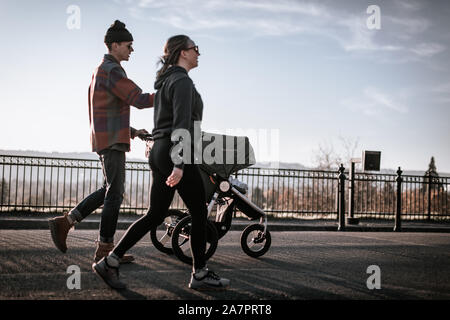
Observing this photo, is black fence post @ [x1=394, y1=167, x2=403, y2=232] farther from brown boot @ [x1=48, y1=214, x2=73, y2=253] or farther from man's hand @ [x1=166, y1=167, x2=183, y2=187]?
man's hand @ [x1=166, y1=167, x2=183, y2=187]

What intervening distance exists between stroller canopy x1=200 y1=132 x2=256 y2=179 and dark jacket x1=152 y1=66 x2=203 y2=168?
4.04 feet

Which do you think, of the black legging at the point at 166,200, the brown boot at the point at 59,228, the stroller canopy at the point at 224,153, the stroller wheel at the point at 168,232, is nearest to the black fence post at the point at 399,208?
the stroller canopy at the point at 224,153

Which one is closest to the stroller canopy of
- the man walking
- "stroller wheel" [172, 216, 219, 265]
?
"stroller wheel" [172, 216, 219, 265]

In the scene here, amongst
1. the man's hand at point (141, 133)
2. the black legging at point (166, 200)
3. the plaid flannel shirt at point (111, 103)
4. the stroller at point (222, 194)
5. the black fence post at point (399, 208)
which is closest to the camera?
the black legging at point (166, 200)

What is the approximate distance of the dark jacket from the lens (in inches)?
131

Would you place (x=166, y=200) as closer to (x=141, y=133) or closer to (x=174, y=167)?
(x=174, y=167)

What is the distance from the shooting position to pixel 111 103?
429 cm

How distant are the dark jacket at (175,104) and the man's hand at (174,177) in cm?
4

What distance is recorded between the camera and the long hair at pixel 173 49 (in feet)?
11.9

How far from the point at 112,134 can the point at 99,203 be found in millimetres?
957

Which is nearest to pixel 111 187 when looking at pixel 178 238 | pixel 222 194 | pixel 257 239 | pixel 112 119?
pixel 112 119

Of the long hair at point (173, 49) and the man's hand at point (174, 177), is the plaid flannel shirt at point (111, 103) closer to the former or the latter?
the long hair at point (173, 49)

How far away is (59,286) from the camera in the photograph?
11.7ft
